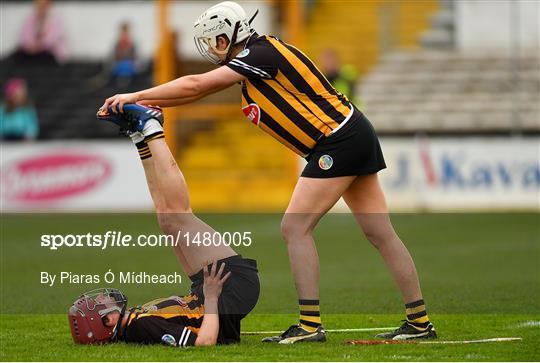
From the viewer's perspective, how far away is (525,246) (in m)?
14.8

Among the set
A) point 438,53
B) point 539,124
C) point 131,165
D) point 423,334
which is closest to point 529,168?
point 539,124

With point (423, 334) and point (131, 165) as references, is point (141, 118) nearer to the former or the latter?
point (423, 334)

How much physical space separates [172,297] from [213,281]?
296 mm

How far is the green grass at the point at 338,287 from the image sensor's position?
727 centimetres

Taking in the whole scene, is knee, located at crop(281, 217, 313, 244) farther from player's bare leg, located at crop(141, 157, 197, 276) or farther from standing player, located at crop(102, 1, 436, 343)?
player's bare leg, located at crop(141, 157, 197, 276)

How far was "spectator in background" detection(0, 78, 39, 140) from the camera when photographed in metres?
22.5

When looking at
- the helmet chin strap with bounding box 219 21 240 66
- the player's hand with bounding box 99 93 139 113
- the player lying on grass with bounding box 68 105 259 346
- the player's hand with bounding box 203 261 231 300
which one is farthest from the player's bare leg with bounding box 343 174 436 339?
the player's hand with bounding box 99 93 139 113

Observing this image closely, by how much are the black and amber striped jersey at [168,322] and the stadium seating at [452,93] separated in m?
14.2

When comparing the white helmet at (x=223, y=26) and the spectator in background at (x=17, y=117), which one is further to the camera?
the spectator in background at (x=17, y=117)

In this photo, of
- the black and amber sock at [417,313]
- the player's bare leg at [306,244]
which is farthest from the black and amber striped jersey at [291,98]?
the black and amber sock at [417,313]

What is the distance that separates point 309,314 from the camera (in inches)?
298

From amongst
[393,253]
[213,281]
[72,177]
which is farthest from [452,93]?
[213,281]

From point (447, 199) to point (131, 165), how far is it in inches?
208

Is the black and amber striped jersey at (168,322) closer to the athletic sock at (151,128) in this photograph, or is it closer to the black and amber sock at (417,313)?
the athletic sock at (151,128)
